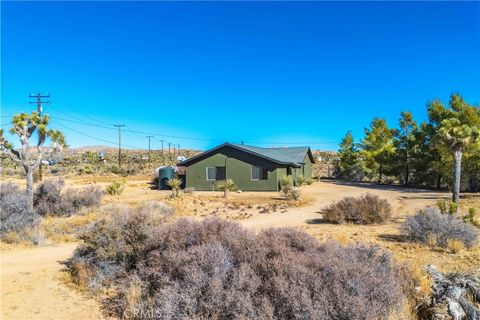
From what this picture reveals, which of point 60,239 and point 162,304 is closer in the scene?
point 162,304

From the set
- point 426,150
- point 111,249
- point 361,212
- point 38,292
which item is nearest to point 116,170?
point 426,150

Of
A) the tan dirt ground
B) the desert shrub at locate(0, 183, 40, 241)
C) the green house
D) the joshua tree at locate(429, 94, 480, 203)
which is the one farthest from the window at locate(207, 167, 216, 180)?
the desert shrub at locate(0, 183, 40, 241)

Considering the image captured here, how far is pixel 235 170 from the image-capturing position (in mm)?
31031

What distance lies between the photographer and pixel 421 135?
32.0m

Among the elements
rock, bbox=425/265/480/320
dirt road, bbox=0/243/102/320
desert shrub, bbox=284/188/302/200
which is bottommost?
dirt road, bbox=0/243/102/320

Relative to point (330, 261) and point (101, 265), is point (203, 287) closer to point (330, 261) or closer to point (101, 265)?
point (330, 261)

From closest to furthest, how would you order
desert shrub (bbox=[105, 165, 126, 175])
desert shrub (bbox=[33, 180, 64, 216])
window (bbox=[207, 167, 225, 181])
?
desert shrub (bbox=[33, 180, 64, 216]) < window (bbox=[207, 167, 225, 181]) < desert shrub (bbox=[105, 165, 126, 175])

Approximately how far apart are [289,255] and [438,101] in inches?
1153

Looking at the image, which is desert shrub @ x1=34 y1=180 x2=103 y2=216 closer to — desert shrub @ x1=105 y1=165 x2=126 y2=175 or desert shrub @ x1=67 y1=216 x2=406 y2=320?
desert shrub @ x1=67 y1=216 x2=406 y2=320

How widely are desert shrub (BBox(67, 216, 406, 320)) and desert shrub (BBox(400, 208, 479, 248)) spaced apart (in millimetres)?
4517

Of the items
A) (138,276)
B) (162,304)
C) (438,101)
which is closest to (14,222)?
(138,276)

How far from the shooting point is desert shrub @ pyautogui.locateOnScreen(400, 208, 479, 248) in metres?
10.5

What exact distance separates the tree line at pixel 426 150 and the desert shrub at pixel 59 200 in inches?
718

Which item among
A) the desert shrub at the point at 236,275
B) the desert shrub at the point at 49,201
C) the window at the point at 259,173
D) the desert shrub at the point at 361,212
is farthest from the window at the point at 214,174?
the desert shrub at the point at 236,275
